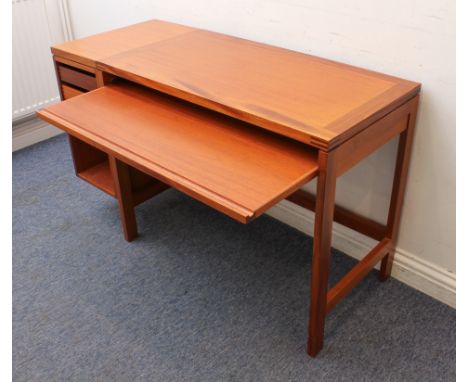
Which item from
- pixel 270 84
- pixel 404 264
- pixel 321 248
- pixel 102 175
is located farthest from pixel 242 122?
pixel 102 175

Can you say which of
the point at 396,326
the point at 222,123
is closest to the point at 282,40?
the point at 222,123

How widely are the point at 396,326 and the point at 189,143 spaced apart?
0.84 meters

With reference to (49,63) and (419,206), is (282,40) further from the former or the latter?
(49,63)

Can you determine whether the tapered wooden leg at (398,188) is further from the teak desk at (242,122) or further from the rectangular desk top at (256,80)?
the rectangular desk top at (256,80)

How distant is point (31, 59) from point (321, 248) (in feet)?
6.04

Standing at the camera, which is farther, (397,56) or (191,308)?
(191,308)

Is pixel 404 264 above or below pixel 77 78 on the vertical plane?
below

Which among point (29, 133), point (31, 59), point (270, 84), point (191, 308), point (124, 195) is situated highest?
point (270, 84)

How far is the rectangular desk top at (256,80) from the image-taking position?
1.27 metres

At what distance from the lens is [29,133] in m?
2.66

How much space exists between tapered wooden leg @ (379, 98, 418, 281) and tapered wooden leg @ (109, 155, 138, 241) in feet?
2.95

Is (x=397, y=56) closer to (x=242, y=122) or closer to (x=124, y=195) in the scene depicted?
(x=242, y=122)

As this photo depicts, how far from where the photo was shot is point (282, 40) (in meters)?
1.75

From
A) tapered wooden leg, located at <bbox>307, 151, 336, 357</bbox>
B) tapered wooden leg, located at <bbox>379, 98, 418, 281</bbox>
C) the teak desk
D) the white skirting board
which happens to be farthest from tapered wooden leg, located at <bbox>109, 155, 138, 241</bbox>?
tapered wooden leg, located at <bbox>379, 98, 418, 281</bbox>
